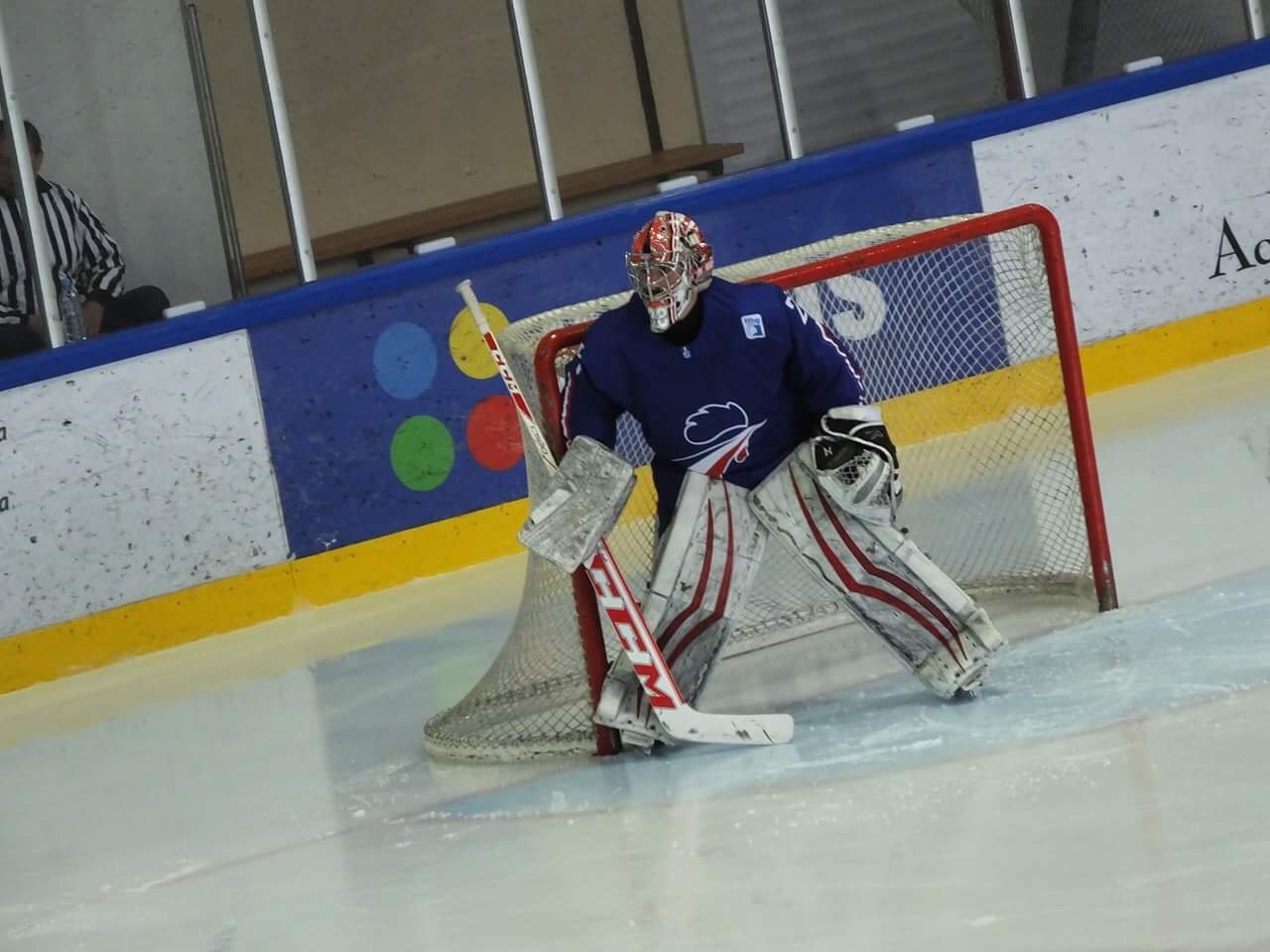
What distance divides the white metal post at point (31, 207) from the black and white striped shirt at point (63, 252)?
0.05 meters

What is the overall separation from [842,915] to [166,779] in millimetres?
2095

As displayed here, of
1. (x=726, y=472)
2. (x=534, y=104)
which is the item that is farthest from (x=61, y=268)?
(x=726, y=472)

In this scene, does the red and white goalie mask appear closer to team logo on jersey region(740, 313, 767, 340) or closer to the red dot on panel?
team logo on jersey region(740, 313, 767, 340)

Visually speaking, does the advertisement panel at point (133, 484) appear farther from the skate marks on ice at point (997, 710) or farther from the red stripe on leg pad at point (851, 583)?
the red stripe on leg pad at point (851, 583)

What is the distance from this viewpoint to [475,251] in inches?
226

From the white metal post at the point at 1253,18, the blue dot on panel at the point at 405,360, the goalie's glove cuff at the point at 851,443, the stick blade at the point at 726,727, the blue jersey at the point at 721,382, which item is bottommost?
the stick blade at the point at 726,727

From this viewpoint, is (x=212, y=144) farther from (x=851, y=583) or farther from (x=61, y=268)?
(x=851, y=583)

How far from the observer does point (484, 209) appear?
7.67 metres

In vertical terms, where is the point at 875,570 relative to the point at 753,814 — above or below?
above

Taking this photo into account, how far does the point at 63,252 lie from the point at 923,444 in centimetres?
294

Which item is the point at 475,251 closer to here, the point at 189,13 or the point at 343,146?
the point at 189,13

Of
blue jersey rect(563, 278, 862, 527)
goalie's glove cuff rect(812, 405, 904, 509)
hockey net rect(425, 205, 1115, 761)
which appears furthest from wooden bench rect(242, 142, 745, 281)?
goalie's glove cuff rect(812, 405, 904, 509)

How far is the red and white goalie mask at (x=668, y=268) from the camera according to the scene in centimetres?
317

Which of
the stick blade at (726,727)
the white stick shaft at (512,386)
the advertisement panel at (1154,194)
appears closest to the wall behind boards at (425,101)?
the advertisement panel at (1154,194)
